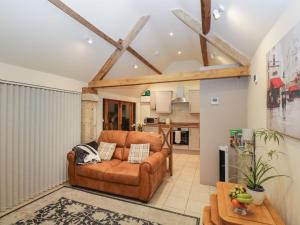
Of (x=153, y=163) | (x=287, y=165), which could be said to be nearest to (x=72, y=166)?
(x=153, y=163)

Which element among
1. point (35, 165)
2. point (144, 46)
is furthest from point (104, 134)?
point (144, 46)

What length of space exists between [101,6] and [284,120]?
2871 millimetres

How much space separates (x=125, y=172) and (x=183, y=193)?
1154 millimetres

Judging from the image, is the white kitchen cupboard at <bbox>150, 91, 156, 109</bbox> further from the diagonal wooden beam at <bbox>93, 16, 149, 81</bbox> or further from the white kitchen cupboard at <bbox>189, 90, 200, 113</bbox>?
the diagonal wooden beam at <bbox>93, 16, 149, 81</bbox>

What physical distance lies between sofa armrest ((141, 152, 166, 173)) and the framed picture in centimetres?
174

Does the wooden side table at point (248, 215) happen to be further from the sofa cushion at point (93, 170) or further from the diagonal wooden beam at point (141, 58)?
the diagonal wooden beam at point (141, 58)

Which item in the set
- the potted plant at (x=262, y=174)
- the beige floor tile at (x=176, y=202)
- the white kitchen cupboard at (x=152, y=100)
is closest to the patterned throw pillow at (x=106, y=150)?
the beige floor tile at (x=176, y=202)

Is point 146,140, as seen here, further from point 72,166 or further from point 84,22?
point 84,22

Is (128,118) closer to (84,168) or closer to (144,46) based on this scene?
(144,46)

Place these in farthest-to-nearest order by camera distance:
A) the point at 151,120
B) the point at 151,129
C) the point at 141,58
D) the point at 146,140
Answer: the point at 151,120, the point at 151,129, the point at 141,58, the point at 146,140

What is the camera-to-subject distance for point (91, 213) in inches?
95.3

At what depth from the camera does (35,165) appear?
2.99m

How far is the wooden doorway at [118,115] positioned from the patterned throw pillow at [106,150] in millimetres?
A: 1381

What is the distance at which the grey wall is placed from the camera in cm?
328
